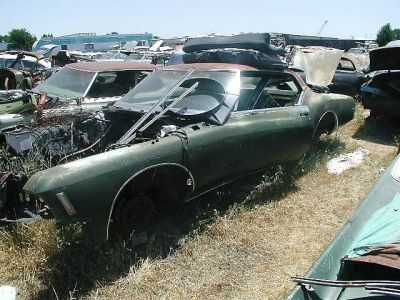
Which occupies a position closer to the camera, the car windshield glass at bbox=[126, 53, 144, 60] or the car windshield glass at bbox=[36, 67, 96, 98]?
the car windshield glass at bbox=[36, 67, 96, 98]

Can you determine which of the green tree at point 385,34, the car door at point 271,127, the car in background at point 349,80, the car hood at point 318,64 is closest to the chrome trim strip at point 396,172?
the car door at point 271,127

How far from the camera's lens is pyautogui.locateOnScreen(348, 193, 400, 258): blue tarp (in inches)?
79.7

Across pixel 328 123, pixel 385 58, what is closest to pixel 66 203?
pixel 328 123

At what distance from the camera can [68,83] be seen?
671 cm

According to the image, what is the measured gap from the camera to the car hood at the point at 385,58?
22.1ft

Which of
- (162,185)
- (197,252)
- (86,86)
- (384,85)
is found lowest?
(197,252)

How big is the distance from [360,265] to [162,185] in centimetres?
215

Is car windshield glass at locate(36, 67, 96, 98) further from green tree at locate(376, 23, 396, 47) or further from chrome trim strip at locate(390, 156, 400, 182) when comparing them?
green tree at locate(376, 23, 396, 47)

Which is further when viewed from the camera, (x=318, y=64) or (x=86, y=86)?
(x=318, y=64)

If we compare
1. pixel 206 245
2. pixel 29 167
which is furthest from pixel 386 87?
pixel 29 167

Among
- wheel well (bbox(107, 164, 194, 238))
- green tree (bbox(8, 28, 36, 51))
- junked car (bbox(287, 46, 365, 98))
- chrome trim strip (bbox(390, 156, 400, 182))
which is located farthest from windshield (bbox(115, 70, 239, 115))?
green tree (bbox(8, 28, 36, 51))

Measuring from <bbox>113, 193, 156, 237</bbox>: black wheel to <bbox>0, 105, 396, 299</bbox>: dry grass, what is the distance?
0.50ft

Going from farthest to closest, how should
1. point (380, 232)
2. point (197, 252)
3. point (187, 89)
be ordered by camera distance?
point (187, 89)
point (197, 252)
point (380, 232)

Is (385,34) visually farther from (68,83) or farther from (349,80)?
(68,83)
